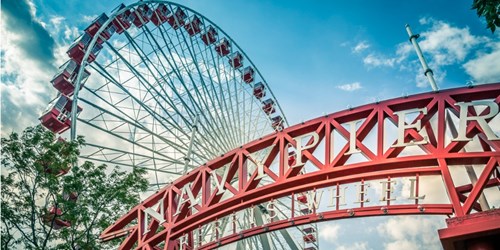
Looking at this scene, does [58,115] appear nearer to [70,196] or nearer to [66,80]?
[66,80]

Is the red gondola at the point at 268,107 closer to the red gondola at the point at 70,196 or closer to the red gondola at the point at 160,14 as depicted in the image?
the red gondola at the point at 160,14

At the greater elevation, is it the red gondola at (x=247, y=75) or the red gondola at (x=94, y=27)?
the red gondola at (x=247, y=75)

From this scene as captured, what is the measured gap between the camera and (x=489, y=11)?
A: 17.3 feet

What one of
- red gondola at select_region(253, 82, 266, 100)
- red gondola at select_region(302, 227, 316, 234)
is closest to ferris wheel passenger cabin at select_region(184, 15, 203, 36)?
red gondola at select_region(253, 82, 266, 100)

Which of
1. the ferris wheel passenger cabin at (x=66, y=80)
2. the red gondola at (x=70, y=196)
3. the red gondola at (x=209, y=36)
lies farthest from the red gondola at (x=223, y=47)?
the red gondola at (x=70, y=196)

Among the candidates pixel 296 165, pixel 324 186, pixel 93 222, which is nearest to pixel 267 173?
pixel 296 165

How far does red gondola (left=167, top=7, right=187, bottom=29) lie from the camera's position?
23.4 meters

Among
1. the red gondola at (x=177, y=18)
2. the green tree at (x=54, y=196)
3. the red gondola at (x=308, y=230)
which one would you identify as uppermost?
the red gondola at (x=177, y=18)

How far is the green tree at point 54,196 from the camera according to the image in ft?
44.0

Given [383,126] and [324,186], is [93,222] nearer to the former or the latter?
[324,186]

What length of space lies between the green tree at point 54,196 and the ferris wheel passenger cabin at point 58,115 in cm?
365

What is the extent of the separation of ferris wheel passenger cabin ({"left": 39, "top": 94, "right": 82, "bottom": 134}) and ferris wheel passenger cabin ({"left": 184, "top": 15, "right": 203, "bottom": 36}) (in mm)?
7903

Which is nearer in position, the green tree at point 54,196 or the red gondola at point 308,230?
the green tree at point 54,196

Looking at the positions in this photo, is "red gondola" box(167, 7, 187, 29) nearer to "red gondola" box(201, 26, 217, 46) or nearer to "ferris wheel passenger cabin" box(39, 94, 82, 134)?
"red gondola" box(201, 26, 217, 46)
